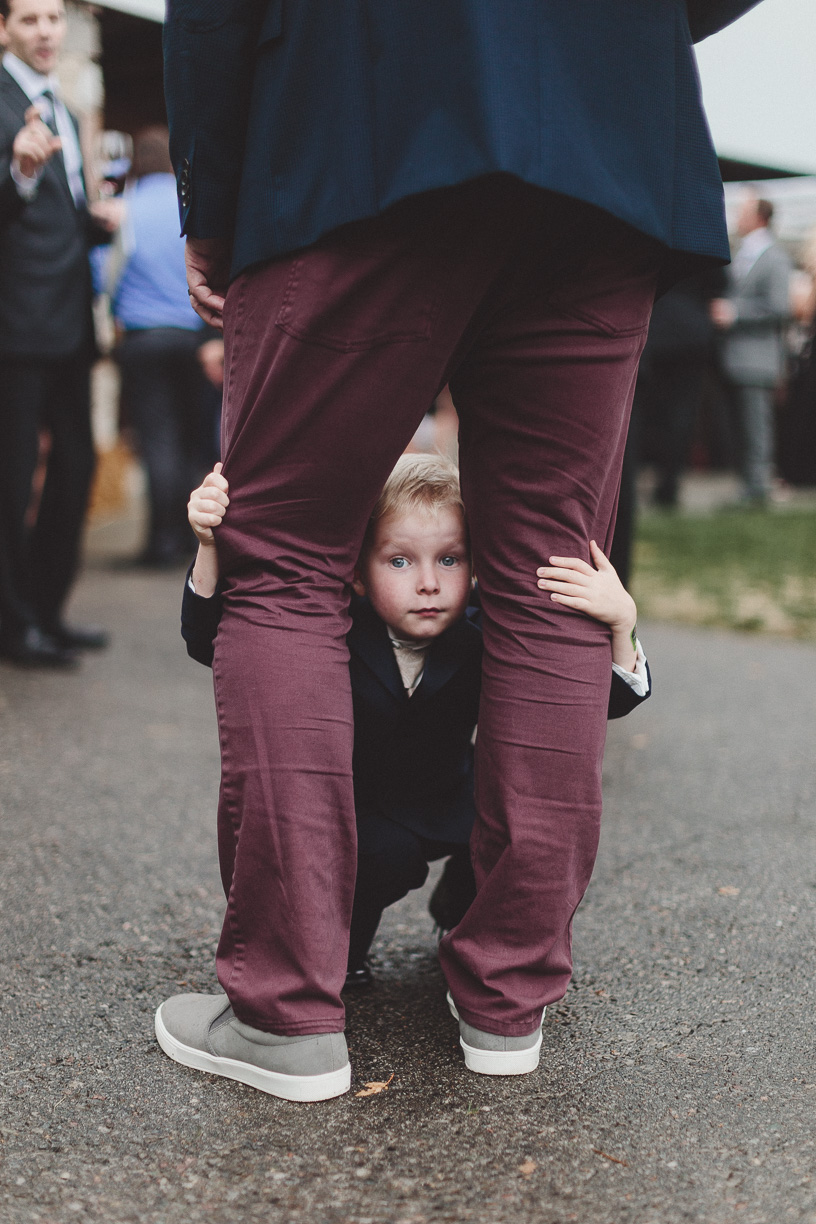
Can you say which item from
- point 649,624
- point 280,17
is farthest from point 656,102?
point 649,624

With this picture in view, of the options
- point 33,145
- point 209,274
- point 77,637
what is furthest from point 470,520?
point 77,637

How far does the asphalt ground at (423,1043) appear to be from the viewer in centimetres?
139

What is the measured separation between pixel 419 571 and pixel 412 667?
0.14 metres

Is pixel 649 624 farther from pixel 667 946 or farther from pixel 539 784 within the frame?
pixel 539 784

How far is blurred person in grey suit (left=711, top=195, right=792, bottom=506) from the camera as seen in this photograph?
956 cm

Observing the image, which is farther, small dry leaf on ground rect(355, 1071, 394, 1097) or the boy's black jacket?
the boy's black jacket

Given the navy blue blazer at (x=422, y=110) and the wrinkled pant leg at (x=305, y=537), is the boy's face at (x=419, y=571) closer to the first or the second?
the wrinkled pant leg at (x=305, y=537)

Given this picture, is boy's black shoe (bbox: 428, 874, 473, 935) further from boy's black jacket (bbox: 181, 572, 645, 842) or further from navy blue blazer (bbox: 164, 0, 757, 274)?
navy blue blazer (bbox: 164, 0, 757, 274)

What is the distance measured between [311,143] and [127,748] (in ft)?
6.96

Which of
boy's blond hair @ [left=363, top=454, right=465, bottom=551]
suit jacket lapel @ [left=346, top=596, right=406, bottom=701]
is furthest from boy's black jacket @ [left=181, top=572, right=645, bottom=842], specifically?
boy's blond hair @ [left=363, top=454, right=465, bottom=551]

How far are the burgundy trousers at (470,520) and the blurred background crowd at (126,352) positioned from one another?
688 millimetres

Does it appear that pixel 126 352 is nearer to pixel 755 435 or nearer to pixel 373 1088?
pixel 373 1088

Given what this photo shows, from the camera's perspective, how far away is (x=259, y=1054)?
5.18 ft

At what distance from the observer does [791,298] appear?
988 centimetres
